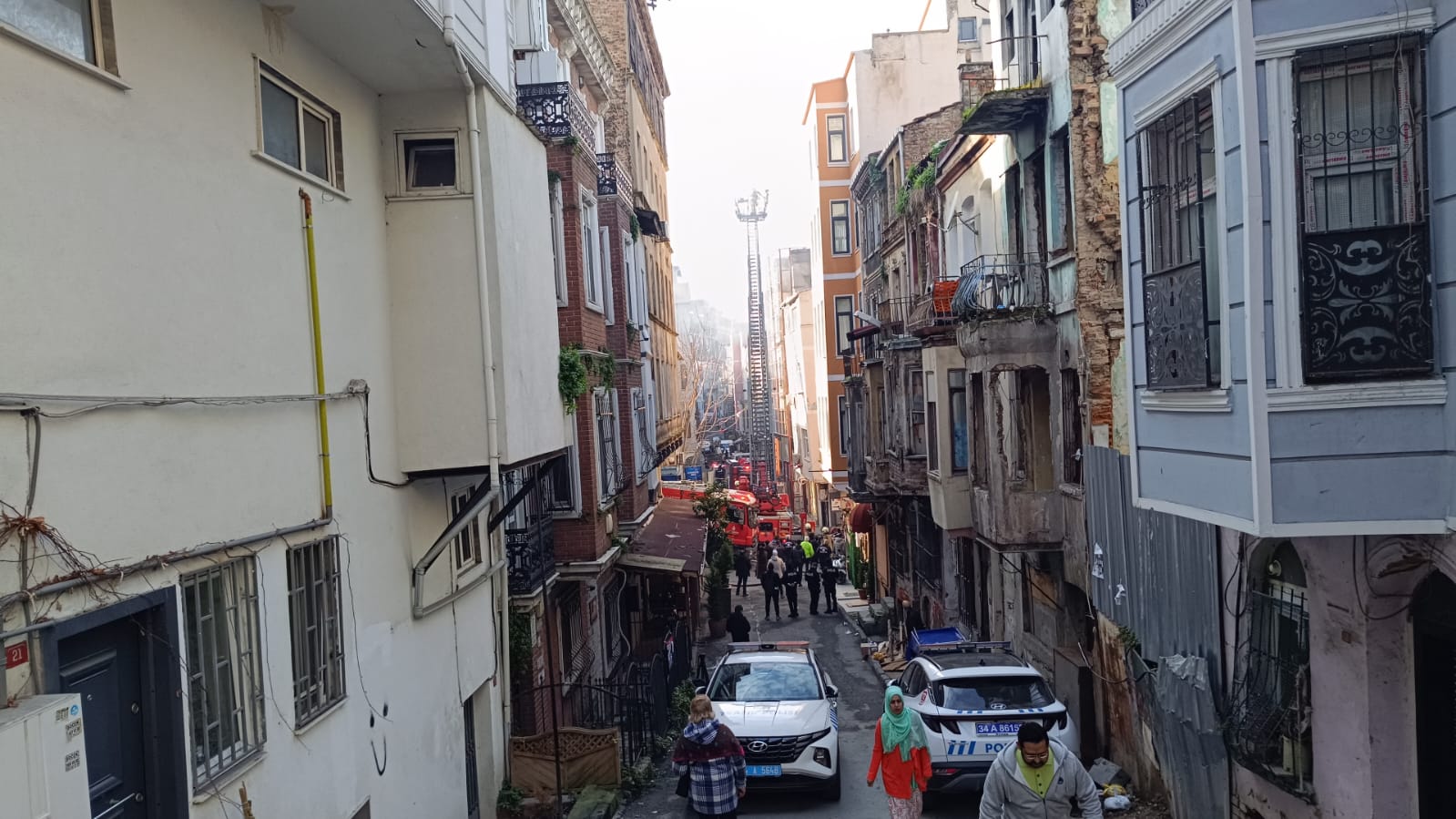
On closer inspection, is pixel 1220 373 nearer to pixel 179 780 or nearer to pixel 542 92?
pixel 179 780

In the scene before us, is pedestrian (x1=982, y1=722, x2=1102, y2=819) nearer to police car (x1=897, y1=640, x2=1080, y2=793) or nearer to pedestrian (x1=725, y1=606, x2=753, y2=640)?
police car (x1=897, y1=640, x2=1080, y2=793)

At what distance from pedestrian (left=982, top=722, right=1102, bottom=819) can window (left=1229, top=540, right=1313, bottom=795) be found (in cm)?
281

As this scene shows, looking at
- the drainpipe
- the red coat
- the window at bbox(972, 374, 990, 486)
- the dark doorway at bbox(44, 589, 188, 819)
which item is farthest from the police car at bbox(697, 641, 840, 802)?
the dark doorway at bbox(44, 589, 188, 819)

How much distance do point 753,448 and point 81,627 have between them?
2680 inches

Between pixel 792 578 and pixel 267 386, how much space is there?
24.5 meters

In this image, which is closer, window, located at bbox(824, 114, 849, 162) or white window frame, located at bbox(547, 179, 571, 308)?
white window frame, located at bbox(547, 179, 571, 308)

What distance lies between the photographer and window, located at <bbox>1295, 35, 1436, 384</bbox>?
249 inches

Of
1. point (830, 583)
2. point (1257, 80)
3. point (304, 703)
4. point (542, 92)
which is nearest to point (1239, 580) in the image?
point (1257, 80)

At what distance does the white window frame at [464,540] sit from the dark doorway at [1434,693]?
8.32 meters

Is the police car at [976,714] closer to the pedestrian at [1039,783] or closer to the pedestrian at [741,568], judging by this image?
the pedestrian at [1039,783]

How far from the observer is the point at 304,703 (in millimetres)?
7730

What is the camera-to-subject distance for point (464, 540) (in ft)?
39.5

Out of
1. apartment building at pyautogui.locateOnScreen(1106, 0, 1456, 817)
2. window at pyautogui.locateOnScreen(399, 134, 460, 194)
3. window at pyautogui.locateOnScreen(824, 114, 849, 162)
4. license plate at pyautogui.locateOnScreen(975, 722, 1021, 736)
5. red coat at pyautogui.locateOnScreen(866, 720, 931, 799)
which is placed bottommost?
license plate at pyautogui.locateOnScreen(975, 722, 1021, 736)

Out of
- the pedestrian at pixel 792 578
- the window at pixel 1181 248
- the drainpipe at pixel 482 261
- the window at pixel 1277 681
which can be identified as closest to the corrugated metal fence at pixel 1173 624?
the window at pixel 1277 681
